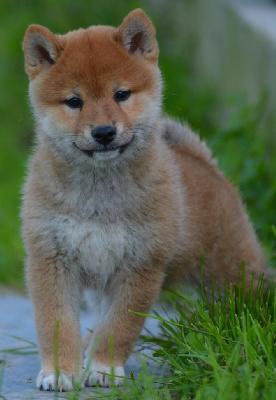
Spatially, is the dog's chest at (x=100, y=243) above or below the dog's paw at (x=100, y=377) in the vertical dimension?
above

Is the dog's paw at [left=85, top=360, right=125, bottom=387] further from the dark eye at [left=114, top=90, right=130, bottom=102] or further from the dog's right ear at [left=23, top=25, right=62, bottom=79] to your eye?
the dog's right ear at [left=23, top=25, right=62, bottom=79]

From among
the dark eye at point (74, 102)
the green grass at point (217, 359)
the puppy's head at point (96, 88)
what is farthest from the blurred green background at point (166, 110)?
the green grass at point (217, 359)

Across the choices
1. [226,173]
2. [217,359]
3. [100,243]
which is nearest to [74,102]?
[100,243]

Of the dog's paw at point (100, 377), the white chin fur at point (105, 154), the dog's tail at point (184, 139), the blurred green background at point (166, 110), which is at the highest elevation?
the white chin fur at point (105, 154)

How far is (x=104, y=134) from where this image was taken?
438 centimetres

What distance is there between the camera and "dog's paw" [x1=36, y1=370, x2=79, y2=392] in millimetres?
4301

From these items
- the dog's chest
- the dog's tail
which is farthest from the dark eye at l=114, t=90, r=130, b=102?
the dog's tail

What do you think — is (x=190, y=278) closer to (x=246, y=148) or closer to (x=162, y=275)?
(x=162, y=275)

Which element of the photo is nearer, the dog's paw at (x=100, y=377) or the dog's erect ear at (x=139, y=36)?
the dog's paw at (x=100, y=377)

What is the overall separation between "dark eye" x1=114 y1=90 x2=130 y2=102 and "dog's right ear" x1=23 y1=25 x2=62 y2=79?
0.41m

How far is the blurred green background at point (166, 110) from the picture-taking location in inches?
278

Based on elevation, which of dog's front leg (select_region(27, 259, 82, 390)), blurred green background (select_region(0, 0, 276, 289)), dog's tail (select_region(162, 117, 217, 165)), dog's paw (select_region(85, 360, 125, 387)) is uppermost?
dog's tail (select_region(162, 117, 217, 165))

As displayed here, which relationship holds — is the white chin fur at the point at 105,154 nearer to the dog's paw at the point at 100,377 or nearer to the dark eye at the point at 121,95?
the dark eye at the point at 121,95

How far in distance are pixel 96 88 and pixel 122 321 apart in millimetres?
1226
